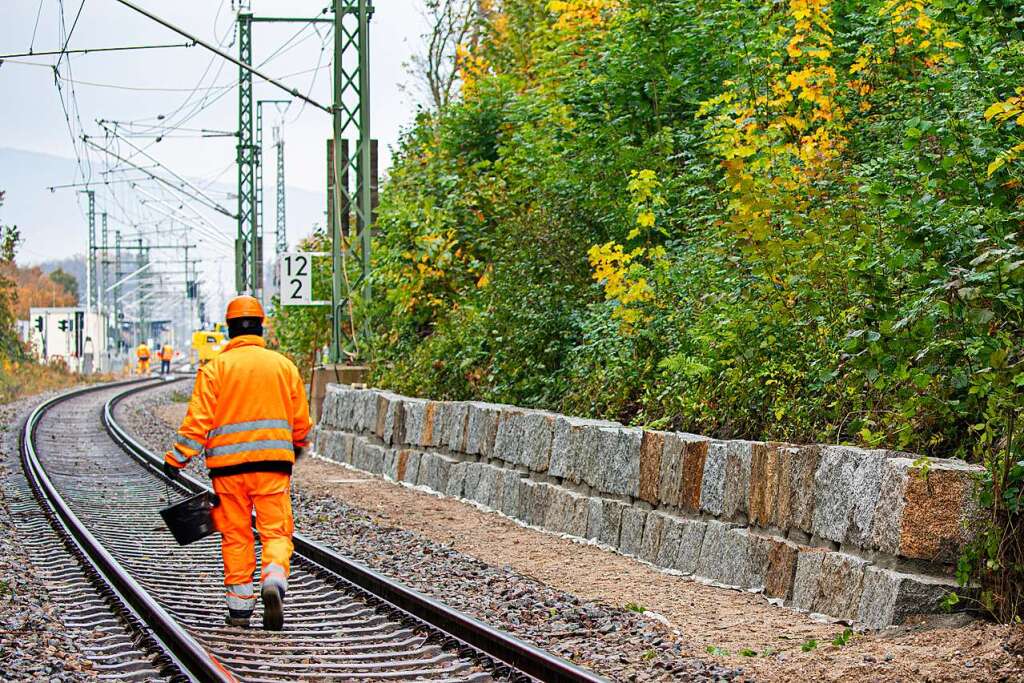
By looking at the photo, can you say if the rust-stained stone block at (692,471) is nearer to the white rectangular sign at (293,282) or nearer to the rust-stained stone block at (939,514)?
the rust-stained stone block at (939,514)

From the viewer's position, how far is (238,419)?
868cm

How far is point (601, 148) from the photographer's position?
1908 centimetres

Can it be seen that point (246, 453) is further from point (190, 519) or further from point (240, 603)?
point (240, 603)

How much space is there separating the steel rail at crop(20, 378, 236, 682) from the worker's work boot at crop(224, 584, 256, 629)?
410 mm

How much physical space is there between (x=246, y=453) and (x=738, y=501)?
391cm

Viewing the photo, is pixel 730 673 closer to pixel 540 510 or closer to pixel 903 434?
pixel 903 434

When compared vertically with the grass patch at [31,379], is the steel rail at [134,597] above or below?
above

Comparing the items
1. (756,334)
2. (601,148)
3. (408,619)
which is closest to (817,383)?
(756,334)

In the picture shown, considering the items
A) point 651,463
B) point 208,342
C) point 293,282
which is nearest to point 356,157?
point 293,282

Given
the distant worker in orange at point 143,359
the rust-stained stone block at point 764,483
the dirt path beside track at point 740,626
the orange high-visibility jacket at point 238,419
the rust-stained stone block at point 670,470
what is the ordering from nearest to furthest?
the dirt path beside track at point 740,626 → the orange high-visibility jacket at point 238,419 → the rust-stained stone block at point 764,483 → the rust-stained stone block at point 670,470 → the distant worker in orange at point 143,359

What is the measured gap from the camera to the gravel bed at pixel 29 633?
7625 millimetres

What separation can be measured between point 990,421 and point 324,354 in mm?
24215

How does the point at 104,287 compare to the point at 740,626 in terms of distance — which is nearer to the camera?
the point at 740,626

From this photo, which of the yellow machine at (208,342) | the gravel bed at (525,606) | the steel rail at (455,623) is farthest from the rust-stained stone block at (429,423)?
the yellow machine at (208,342)
